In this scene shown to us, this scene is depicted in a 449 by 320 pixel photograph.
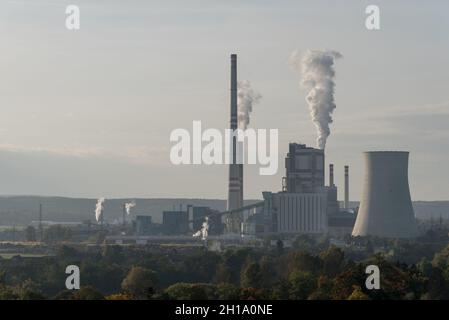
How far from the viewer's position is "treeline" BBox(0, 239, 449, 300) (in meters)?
49.4

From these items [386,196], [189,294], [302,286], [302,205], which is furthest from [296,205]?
[189,294]

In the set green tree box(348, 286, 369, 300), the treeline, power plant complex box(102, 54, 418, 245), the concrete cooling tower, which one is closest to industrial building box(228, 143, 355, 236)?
power plant complex box(102, 54, 418, 245)

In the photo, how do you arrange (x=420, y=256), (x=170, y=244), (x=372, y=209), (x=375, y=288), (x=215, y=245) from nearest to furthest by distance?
(x=375, y=288), (x=420, y=256), (x=372, y=209), (x=215, y=245), (x=170, y=244)

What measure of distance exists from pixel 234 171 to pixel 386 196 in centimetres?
3439

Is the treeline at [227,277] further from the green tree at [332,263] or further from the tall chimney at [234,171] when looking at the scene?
the tall chimney at [234,171]

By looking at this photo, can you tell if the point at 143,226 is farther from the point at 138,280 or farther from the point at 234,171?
the point at 138,280

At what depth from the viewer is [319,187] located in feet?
478

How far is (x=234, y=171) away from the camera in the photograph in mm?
144500

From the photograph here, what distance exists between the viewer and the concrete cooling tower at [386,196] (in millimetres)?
110062

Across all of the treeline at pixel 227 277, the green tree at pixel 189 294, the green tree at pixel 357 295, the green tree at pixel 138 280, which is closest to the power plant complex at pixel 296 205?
the treeline at pixel 227 277

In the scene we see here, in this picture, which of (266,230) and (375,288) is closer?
(375,288)

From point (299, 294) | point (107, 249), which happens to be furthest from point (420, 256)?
point (299, 294)
